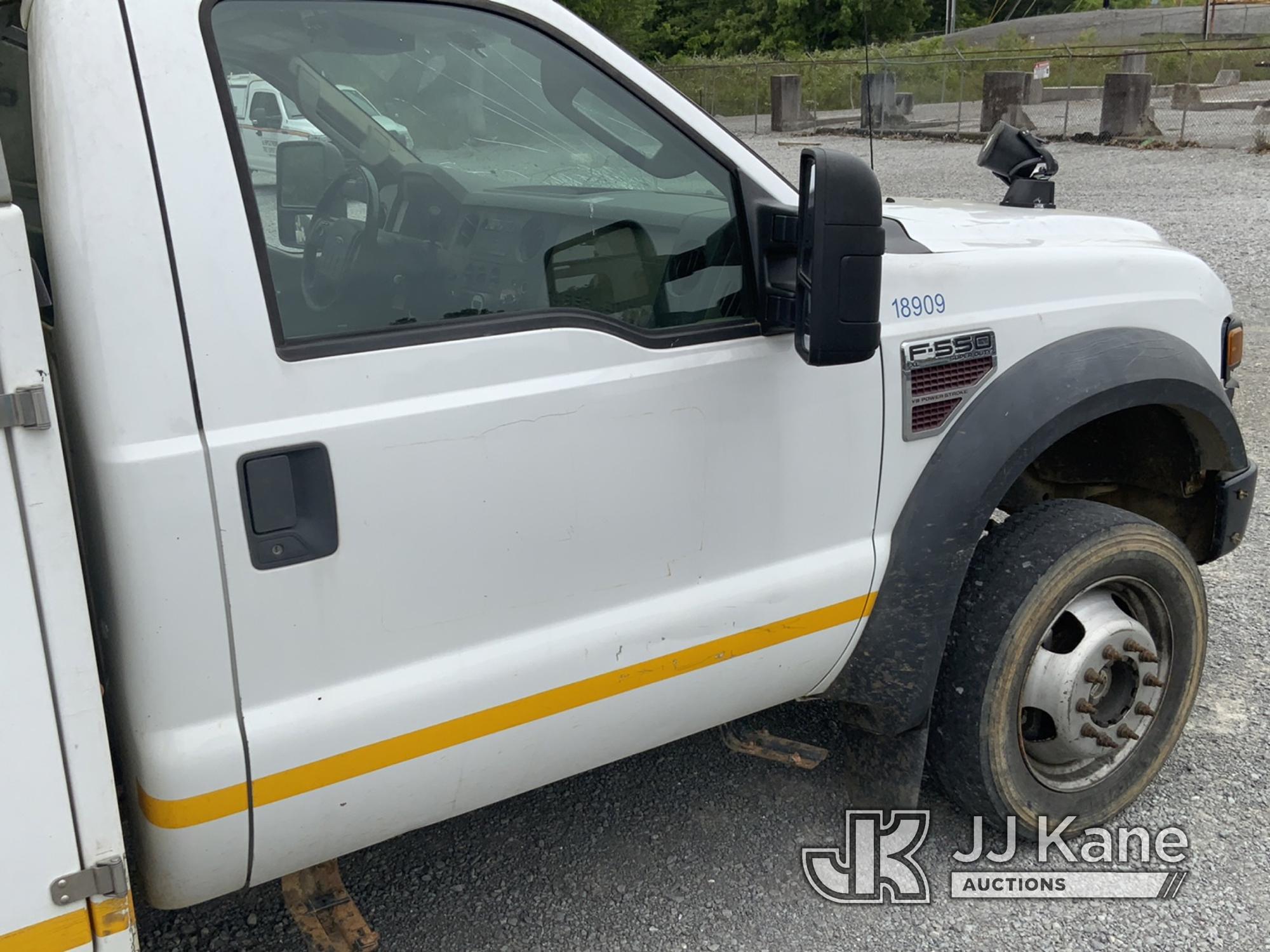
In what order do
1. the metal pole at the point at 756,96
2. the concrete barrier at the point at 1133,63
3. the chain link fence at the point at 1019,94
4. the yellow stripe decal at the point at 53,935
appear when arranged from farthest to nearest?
the metal pole at the point at 756,96 < the concrete barrier at the point at 1133,63 < the chain link fence at the point at 1019,94 < the yellow stripe decal at the point at 53,935

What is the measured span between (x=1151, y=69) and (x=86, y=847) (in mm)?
34129

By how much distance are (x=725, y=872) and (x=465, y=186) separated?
6.00 feet

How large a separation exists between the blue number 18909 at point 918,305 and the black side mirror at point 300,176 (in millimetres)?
1189

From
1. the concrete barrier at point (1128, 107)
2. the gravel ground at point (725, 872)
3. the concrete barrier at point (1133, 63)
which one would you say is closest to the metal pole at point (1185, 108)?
the concrete barrier at point (1128, 107)

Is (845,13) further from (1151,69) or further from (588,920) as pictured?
(588,920)

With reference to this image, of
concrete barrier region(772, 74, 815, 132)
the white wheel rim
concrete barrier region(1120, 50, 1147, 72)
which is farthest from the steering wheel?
concrete barrier region(772, 74, 815, 132)

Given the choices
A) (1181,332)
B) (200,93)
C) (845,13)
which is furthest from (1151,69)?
(200,93)

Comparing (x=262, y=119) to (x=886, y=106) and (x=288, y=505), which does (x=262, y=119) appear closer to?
(x=288, y=505)

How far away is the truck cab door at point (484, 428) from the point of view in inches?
71.4

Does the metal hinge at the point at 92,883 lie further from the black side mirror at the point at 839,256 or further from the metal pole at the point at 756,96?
the metal pole at the point at 756,96

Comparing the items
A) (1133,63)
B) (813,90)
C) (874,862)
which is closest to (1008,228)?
(874,862)

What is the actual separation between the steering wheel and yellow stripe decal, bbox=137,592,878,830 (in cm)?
75

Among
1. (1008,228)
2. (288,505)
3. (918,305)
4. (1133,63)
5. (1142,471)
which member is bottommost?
(1142,471)

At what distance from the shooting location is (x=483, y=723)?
2.10 metres
